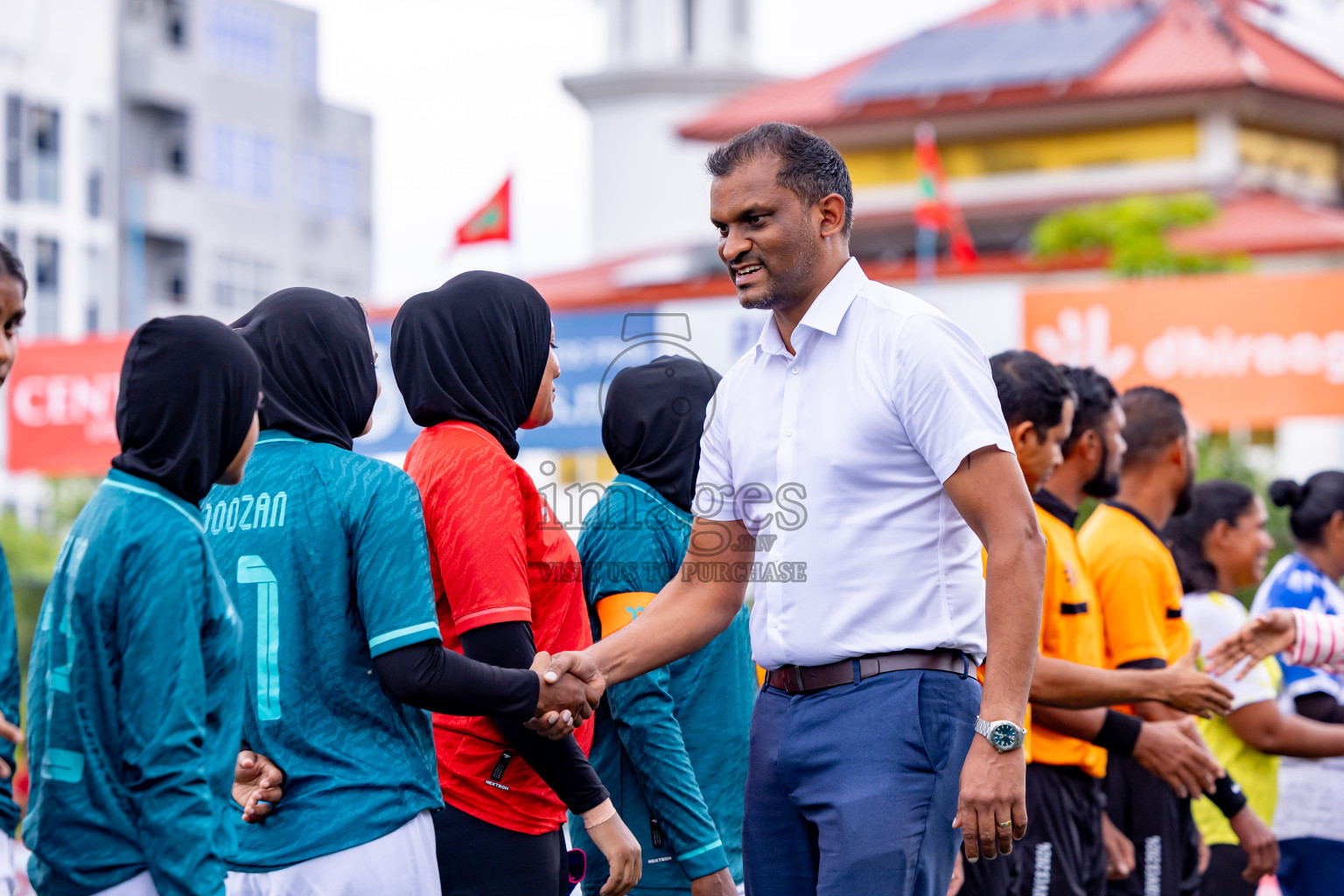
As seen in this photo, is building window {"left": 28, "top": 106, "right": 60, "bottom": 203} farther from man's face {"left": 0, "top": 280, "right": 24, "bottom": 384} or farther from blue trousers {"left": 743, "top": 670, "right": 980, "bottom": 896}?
blue trousers {"left": 743, "top": 670, "right": 980, "bottom": 896}

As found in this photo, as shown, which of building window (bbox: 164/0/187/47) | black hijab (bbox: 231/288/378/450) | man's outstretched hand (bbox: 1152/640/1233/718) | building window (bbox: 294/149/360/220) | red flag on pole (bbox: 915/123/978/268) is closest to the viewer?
black hijab (bbox: 231/288/378/450)

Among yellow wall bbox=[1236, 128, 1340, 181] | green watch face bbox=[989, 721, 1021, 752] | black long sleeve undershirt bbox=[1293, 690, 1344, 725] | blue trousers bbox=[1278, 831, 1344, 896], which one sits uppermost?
yellow wall bbox=[1236, 128, 1340, 181]

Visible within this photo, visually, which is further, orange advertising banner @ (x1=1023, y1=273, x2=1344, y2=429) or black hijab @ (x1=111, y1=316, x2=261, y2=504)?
orange advertising banner @ (x1=1023, y1=273, x2=1344, y2=429)

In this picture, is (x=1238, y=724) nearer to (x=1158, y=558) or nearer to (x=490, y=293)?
(x=1158, y=558)

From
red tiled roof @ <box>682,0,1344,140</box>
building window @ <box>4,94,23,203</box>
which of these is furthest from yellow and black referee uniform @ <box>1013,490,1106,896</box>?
building window @ <box>4,94,23,203</box>

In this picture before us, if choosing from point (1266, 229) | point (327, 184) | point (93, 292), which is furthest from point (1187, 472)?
point (327, 184)

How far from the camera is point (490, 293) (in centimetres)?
358

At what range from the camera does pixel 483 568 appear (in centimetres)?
329

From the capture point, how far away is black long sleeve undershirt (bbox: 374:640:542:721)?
3051 mm

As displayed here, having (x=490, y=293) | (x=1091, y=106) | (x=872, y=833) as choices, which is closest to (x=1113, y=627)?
(x=872, y=833)

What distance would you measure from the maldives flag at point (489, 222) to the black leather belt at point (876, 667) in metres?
14.4

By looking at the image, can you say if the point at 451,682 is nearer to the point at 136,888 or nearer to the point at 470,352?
the point at 136,888

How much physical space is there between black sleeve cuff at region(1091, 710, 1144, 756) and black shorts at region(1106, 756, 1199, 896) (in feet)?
1.90

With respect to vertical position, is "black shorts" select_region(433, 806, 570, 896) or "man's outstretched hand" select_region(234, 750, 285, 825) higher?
"man's outstretched hand" select_region(234, 750, 285, 825)
